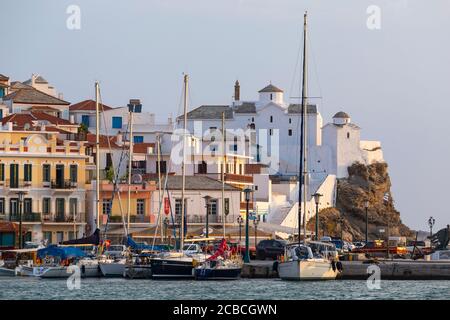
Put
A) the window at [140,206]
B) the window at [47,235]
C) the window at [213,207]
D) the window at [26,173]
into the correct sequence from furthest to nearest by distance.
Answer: the window at [213,207], the window at [140,206], the window at [26,173], the window at [47,235]

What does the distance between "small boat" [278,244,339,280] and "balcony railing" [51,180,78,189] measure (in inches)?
1129

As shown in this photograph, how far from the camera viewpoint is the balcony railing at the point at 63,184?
103m

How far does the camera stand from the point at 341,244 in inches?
4099

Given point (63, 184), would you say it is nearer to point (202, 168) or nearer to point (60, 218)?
point (60, 218)

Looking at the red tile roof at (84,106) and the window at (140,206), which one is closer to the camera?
the window at (140,206)

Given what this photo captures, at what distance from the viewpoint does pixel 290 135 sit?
147375 mm

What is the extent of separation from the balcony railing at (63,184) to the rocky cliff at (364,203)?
115 feet

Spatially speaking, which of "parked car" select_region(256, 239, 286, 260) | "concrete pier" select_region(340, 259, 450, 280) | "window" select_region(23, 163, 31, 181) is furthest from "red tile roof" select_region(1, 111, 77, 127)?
"concrete pier" select_region(340, 259, 450, 280)

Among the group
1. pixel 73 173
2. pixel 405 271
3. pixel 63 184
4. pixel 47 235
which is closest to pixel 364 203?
pixel 73 173

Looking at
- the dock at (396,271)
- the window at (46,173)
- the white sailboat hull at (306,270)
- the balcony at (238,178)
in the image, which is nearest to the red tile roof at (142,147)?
the balcony at (238,178)

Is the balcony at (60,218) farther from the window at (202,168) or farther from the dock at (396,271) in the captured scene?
the dock at (396,271)

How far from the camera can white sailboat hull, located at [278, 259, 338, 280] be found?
247 feet

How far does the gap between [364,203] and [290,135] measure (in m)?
9.43
